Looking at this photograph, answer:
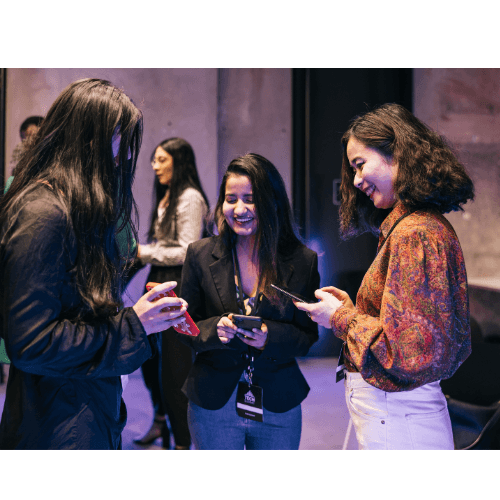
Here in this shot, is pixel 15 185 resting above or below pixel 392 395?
above

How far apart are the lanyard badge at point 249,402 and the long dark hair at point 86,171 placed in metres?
0.70

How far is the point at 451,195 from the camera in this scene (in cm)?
138

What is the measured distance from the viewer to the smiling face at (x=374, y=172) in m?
1.50

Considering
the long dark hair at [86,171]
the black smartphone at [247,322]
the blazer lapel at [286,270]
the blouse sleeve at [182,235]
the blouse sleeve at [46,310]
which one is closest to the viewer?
the blouse sleeve at [46,310]

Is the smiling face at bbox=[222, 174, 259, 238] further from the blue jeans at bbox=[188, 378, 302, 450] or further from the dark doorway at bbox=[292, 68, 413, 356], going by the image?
the dark doorway at bbox=[292, 68, 413, 356]

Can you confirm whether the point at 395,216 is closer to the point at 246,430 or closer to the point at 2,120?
the point at 246,430

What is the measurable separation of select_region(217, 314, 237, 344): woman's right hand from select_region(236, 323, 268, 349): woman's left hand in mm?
23

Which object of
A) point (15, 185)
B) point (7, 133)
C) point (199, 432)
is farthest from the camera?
point (7, 133)

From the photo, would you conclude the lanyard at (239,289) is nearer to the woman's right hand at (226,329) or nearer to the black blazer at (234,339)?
the black blazer at (234,339)

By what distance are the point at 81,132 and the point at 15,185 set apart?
0.22 metres

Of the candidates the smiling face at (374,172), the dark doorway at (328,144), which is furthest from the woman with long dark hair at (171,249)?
the dark doorway at (328,144)

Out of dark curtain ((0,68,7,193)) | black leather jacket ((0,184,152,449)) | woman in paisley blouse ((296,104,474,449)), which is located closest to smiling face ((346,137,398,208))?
woman in paisley blouse ((296,104,474,449))
